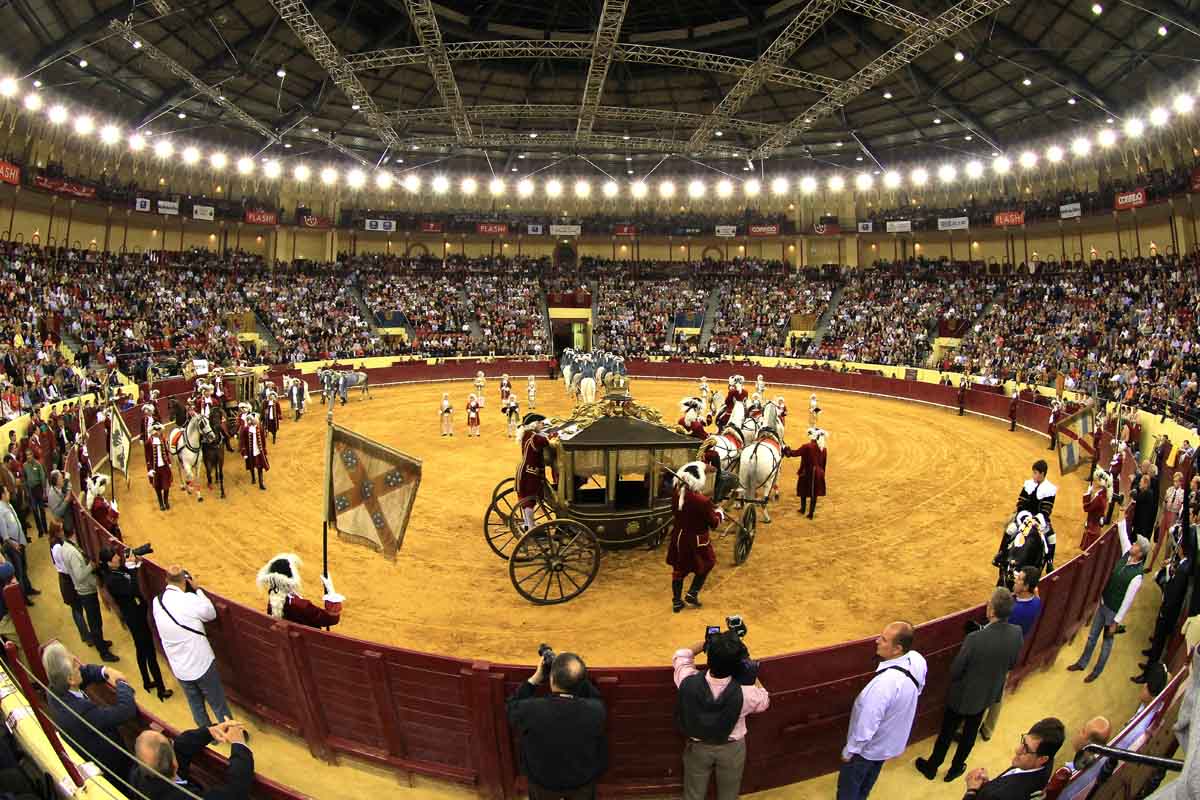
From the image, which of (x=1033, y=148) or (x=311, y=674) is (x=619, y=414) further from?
(x=1033, y=148)

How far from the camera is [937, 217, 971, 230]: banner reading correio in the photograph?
46875 millimetres

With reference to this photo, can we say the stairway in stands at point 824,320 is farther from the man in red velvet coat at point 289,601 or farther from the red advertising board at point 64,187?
the red advertising board at point 64,187

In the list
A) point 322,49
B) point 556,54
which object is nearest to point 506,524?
point 322,49

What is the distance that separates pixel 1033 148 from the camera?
41219 mm

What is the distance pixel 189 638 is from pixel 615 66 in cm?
4242

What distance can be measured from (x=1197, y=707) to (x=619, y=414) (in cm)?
870

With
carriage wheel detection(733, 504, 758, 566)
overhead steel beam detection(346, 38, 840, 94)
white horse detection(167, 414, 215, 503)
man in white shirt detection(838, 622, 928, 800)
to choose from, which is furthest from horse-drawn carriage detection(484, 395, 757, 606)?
overhead steel beam detection(346, 38, 840, 94)

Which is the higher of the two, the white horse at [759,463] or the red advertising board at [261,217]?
the red advertising board at [261,217]

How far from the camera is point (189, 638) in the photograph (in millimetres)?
6258

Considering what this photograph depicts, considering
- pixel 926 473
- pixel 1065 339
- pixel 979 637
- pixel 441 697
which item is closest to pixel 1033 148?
pixel 1065 339

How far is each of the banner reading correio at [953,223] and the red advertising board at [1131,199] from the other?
32.2ft

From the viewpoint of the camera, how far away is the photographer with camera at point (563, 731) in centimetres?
444

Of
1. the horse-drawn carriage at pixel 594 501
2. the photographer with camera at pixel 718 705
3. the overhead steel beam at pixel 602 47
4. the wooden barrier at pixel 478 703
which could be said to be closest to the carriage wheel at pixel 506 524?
the horse-drawn carriage at pixel 594 501

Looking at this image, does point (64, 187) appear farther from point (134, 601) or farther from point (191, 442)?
point (134, 601)
